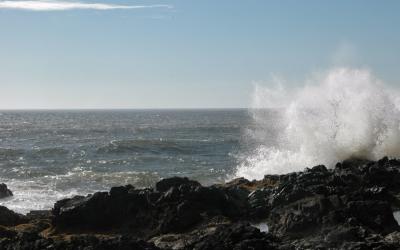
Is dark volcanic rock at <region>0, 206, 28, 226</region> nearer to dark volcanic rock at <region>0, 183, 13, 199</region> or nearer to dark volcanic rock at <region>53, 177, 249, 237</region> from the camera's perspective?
dark volcanic rock at <region>53, 177, 249, 237</region>

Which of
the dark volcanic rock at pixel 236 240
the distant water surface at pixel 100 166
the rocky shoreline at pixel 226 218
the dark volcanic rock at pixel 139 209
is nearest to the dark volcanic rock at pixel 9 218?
the rocky shoreline at pixel 226 218

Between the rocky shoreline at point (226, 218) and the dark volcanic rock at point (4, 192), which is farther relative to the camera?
the dark volcanic rock at point (4, 192)

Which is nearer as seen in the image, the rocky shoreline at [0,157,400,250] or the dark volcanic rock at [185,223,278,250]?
the dark volcanic rock at [185,223,278,250]

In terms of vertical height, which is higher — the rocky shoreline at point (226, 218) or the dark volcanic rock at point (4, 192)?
the rocky shoreline at point (226, 218)

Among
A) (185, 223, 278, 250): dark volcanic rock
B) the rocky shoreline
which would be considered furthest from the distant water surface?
(185, 223, 278, 250): dark volcanic rock

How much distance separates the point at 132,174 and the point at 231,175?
5.95m

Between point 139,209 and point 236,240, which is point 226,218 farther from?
point 236,240

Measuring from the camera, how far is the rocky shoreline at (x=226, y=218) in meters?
11.5

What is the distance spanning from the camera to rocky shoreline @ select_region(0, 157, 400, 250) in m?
11.5

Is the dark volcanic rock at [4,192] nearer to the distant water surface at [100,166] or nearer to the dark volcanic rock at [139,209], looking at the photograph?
the distant water surface at [100,166]

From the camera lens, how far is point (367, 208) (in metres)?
13.8

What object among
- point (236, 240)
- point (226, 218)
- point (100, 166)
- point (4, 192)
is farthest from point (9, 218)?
point (100, 166)

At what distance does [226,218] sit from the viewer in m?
14.9

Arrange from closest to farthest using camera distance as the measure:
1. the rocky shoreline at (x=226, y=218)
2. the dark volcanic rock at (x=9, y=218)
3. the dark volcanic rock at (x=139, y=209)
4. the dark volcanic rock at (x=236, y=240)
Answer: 1. the dark volcanic rock at (x=236, y=240)
2. the rocky shoreline at (x=226, y=218)
3. the dark volcanic rock at (x=139, y=209)
4. the dark volcanic rock at (x=9, y=218)
